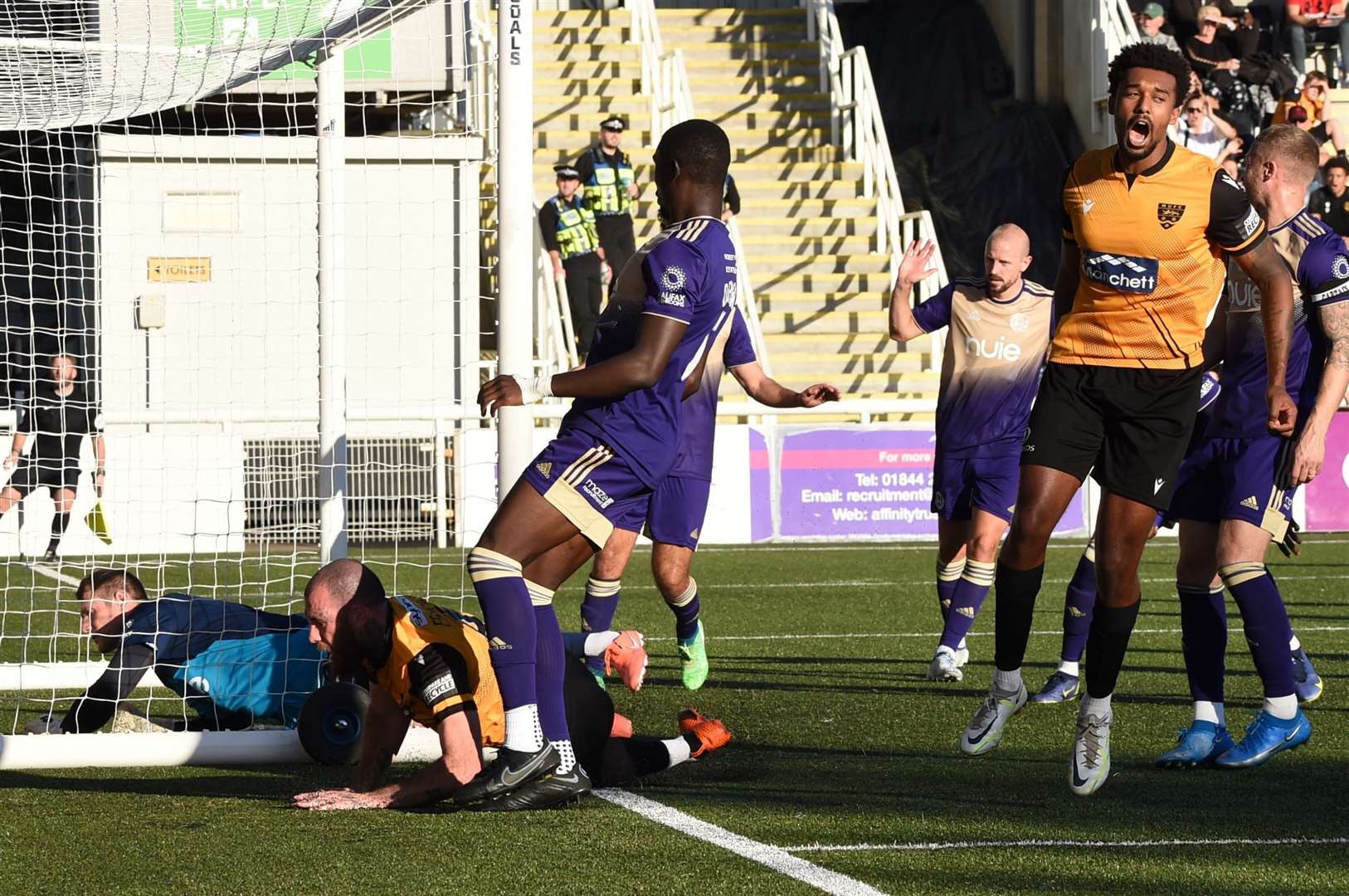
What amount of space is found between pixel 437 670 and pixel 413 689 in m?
0.09

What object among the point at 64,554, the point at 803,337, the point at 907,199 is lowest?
the point at 64,554

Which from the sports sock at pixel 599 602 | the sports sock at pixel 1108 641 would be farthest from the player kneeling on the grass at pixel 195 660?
the sports sock at pixel 1108 641

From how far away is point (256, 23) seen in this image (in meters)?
8.51

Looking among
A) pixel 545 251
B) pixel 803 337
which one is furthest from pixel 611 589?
pixel 803 337

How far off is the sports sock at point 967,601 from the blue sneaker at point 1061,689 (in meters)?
0.76

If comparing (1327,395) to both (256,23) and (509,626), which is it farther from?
(256,23)

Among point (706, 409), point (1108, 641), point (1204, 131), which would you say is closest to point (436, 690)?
point (1108, 641)

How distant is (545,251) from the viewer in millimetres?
18875

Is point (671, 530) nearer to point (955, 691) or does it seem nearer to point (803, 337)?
point (955, 691)

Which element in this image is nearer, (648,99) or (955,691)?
(955,691)

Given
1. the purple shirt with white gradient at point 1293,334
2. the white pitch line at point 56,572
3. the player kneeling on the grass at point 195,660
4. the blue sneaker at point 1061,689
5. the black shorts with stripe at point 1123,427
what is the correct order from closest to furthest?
1. the black shorts with stripe at point 1123,427
2. the purple shirt with white gradient at point 1293,334
3. the player kneeling on the grass at point 195,660
4. the blue sneaker at point 1061,689
5. the white pitch line at point 56,572

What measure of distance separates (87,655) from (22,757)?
3341 mm

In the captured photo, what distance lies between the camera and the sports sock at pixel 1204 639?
6.53 metres

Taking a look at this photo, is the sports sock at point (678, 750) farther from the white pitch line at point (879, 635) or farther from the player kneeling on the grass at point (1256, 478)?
the white pitch line at point (879, 635)
